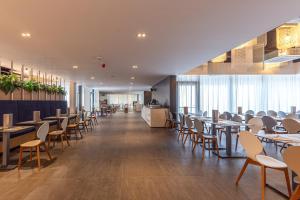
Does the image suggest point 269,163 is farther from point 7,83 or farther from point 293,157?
point 7,83

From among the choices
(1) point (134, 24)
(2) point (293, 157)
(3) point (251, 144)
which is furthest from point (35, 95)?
(2) point (293, 157)

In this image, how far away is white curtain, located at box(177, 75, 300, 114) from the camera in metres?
10.8

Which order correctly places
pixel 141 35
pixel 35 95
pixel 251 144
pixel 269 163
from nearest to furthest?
pixel 269 163 → pixel 251 144 → pixel 141 35 → pixel 35 95

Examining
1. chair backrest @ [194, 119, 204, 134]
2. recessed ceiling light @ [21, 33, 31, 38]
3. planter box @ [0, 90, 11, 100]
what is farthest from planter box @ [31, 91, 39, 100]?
chair backrest @ [194, 119, 204, 134]

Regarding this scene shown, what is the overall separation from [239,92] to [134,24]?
8.75 meters

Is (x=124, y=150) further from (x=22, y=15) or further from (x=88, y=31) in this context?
(x=22, y=15)

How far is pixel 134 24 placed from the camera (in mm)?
3586

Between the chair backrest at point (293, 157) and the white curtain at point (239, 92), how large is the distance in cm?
849

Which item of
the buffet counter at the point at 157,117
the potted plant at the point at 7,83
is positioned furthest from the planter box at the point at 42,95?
the buffet counter at the point at 157,117

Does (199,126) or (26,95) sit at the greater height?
(26,95)

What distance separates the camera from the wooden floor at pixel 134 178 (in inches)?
117

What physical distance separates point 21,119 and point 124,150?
342cm

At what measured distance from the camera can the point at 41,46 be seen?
499 cm

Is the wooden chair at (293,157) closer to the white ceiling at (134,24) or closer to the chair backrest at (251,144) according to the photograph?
the chair backrest at (251,144)
